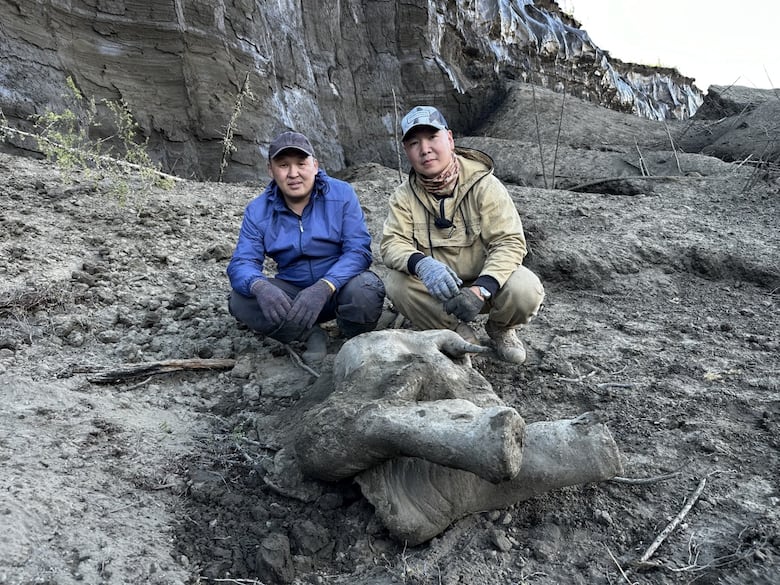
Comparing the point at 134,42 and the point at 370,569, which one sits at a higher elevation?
the point at 134,42

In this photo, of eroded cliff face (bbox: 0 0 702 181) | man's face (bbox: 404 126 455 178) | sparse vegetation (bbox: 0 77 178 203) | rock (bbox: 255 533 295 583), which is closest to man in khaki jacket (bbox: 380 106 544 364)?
man's face (bbox: 404 126 455 178)

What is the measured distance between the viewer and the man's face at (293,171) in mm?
3080

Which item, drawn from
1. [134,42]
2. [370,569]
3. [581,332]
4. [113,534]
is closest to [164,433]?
[113,534]

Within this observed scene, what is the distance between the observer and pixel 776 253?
4641 millimetres

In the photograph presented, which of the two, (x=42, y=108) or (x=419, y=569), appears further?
(x=42, y=108)

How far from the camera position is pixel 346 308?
310 centimetres

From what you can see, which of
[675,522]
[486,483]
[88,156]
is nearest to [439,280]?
[486,483]

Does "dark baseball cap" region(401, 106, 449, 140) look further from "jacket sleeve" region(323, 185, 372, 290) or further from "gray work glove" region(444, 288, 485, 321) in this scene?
"gray work glove" region(444, 288, 485, 321)

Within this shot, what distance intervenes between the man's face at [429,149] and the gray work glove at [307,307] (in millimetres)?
806

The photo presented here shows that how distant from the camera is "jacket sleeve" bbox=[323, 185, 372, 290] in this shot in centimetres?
313

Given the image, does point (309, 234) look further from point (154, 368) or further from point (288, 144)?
point (154, 368)

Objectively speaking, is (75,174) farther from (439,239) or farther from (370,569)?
(370,569)

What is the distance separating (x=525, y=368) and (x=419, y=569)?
1.52 m

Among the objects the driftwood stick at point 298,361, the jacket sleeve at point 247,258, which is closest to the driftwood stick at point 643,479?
the driftwood stick at point 298,361
